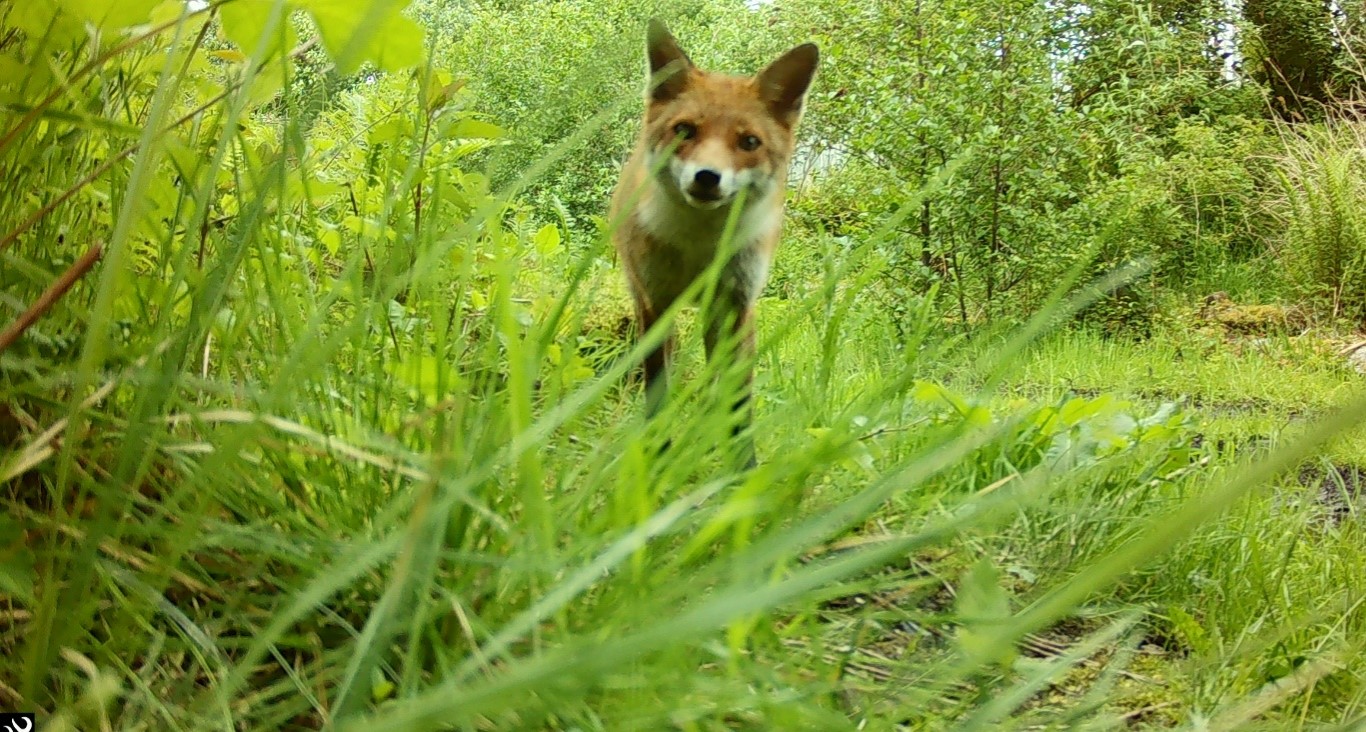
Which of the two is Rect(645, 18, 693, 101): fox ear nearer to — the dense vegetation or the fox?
the fox

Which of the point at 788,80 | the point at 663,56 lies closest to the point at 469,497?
the point at 663,56

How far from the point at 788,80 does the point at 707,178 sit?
538 mm

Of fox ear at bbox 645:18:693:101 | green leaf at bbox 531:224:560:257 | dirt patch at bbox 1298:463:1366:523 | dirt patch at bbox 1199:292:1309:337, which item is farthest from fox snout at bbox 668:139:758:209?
dirt patch at bbox 1199:292:1309:337

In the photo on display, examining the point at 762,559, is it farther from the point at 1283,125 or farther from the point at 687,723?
the point at 1283,125

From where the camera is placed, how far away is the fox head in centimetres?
222

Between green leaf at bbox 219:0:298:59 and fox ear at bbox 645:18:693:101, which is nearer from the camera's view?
green leaf at bbox 219:0:298:59

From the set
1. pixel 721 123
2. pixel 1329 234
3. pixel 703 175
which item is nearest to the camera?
pixel 703 175

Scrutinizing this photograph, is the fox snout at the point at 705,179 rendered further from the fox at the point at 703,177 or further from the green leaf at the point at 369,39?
the green leaf at the point at 369,39

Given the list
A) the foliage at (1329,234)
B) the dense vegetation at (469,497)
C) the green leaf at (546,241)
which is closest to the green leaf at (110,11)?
the dense vegetation at (469,497)

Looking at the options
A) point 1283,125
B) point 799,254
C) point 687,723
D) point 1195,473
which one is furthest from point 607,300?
point 1283,125

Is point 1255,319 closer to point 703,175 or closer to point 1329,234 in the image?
point 1329,234

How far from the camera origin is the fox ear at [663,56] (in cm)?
228

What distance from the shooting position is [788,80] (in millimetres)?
2510

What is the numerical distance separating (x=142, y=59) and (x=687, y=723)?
92cm
